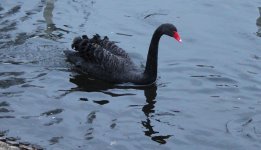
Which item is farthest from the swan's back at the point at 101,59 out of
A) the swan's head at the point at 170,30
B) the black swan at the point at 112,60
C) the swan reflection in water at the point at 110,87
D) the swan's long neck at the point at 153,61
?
the swan's head at the point at 170,30

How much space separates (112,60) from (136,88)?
522 mm

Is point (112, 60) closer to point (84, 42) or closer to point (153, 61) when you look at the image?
point (84, 42)

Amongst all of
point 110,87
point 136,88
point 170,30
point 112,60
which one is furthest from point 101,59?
point 170,30

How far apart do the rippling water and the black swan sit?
0.49 ft

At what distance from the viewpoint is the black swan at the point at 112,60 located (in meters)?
7.65

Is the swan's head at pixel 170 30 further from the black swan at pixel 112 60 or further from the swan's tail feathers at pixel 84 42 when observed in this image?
the swan's tail feathers at pixel 84 42

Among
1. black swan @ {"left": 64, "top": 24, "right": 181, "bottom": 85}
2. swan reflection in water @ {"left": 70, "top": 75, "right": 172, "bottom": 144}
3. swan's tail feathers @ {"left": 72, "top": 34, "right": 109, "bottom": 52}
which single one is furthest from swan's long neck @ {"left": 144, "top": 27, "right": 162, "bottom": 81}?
swan's tail feathers @ {"left": 72, "top": 34, "right": 109, "bottom": 52}

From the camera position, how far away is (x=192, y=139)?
20.5ft

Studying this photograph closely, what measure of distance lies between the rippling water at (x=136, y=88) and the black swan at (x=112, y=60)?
15 centimetres

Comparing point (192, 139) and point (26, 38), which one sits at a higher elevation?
point (26, 38)

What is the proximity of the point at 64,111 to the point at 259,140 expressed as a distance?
6.92 ft

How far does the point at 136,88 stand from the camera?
25.0 feet

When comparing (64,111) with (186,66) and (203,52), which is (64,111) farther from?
(203,52)

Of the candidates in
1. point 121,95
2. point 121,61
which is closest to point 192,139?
point 121,95
